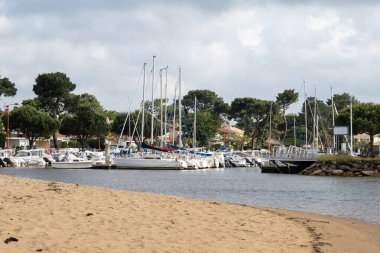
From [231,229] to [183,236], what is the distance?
101 inches

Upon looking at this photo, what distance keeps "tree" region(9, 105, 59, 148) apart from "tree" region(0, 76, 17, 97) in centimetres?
385

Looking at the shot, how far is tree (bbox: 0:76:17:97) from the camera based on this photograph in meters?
124

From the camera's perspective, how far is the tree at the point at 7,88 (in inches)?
4879

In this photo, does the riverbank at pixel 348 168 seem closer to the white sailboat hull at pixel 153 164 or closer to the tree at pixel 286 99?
the white sailboat hull at pixel 153 164

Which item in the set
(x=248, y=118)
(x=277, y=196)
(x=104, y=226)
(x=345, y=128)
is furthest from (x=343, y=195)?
(x=248, y=118)

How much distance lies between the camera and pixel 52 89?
137m

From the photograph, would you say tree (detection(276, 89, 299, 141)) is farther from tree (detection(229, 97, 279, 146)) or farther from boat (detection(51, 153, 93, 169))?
boat (detection(51, 153, 93, 169))

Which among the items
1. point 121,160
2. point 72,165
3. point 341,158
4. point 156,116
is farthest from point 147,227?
point 156,116

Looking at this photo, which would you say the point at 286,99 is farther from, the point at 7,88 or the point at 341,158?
the point at 341,158

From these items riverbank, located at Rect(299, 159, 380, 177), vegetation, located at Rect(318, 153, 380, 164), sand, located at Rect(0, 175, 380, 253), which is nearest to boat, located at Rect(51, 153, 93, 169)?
riverbank, located at Rect(299, 159, 380, 177)

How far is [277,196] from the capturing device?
45406 mm

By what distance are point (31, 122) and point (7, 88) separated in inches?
389

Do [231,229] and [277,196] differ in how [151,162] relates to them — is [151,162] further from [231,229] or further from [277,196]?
[231,229]

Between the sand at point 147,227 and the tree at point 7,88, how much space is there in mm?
101488
